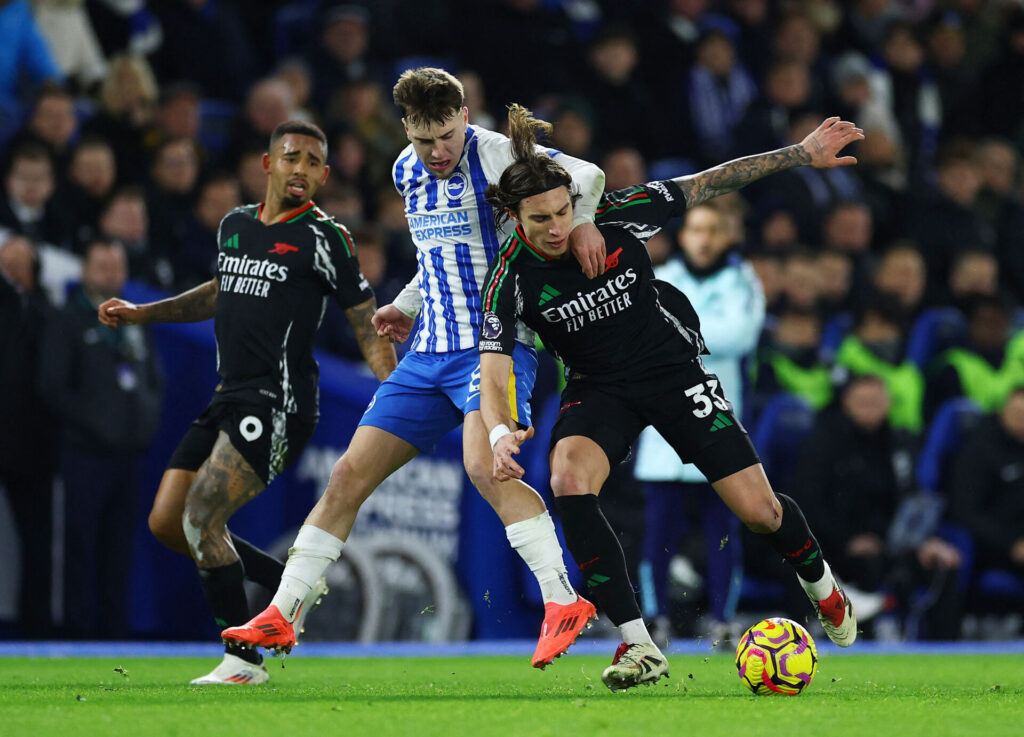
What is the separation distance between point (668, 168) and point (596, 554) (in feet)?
27.4

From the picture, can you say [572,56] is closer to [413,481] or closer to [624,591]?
[413,481]

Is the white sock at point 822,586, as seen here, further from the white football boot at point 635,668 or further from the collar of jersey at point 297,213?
the collar of jersey at point 297,213

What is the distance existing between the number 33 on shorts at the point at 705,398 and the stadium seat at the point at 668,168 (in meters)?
7.57

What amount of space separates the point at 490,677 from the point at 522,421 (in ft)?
5.48

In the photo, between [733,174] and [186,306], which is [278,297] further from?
[733,174]

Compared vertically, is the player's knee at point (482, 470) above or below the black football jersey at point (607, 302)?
below

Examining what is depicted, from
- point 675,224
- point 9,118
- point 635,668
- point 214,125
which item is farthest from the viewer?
point 675,224

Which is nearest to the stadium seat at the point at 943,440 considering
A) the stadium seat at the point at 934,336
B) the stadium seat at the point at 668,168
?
the stadium seat at the point at 934,336

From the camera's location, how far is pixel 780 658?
6.09 m

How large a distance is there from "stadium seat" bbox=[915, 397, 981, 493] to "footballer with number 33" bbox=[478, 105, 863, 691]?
16.4ft

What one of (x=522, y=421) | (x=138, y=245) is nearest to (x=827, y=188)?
(x=138, y=245)

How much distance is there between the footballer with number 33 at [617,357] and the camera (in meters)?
6.09

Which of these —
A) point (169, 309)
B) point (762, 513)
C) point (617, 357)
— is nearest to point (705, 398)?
point (617, 357)

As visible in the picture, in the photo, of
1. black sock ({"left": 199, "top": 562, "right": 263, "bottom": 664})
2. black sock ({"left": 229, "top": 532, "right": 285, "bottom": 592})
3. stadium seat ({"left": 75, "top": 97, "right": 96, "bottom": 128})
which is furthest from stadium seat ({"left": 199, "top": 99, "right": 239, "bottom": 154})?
black sock ({"left": 199, "top": 562, "right": 263, "bottom": 664})
